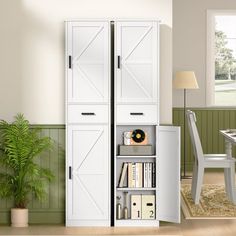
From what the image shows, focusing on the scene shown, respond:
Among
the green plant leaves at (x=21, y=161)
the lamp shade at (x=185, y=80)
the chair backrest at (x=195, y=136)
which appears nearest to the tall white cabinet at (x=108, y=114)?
the green plant leaves at (x=21, y=161)

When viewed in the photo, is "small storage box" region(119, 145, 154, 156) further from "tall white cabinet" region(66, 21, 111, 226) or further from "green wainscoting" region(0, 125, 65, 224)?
"green wainscoting" region(0, 125, 65, 224)

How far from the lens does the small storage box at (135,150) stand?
6.68m

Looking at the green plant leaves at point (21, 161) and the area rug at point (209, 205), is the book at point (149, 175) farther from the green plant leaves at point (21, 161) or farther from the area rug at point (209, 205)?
the green plant leaves at point (21, 161)

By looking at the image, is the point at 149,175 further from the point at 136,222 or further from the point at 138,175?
the point at 136,222

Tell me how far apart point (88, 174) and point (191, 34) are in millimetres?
4313

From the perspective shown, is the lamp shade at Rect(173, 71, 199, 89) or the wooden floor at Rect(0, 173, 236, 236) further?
the lamp shade at Rect(173, 71, 199, 89)

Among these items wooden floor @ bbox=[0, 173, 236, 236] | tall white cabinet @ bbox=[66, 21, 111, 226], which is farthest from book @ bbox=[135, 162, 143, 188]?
wooden floor @ bbox=[0, 173, 236, 236]

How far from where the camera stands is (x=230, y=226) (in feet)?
22.0

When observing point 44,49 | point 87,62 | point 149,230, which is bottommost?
point 149,230

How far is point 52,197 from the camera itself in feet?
22.5

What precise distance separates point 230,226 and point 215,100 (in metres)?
4.11

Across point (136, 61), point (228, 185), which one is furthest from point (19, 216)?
point (228, 185)

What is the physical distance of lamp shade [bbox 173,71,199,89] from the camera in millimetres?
9820

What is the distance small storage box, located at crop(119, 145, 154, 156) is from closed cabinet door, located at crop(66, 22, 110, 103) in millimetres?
480
